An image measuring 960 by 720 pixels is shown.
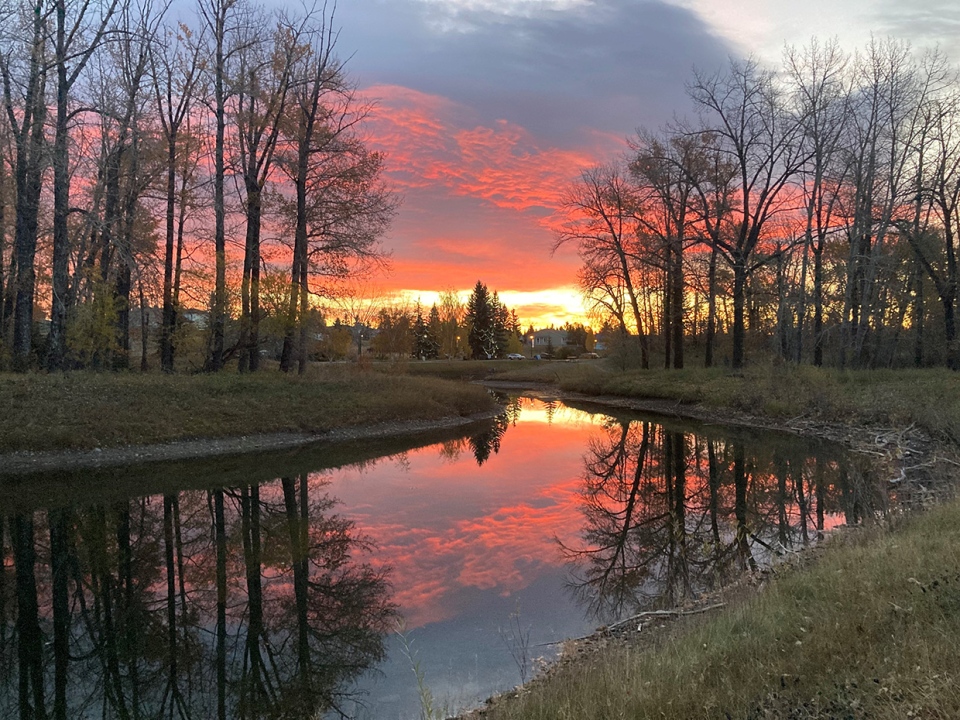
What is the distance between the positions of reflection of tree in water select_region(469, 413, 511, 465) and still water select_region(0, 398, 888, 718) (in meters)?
2.83

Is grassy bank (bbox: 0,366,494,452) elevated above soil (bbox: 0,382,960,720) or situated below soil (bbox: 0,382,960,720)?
above

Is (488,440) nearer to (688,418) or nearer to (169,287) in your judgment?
(688,418)

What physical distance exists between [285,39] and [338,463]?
21.3m

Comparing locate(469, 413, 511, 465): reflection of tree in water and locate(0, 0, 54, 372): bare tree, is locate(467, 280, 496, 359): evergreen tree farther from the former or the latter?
locate(0, 0, 54, 372): bare tree

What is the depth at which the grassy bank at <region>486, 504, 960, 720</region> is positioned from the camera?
3.54 m

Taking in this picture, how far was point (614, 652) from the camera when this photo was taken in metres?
5.84

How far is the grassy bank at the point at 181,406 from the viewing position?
1591cm

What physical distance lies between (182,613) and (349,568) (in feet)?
7.93

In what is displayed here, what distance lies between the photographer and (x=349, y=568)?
9156 millimetres

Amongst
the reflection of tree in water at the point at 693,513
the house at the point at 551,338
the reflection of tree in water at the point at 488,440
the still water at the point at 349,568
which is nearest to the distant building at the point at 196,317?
the still water at the point at 349,568

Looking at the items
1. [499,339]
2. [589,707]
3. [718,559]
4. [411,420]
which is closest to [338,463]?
[411,420]

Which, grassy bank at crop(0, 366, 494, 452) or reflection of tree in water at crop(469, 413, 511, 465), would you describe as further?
reflection of tree in water at crop(469, 413, 511, 465)

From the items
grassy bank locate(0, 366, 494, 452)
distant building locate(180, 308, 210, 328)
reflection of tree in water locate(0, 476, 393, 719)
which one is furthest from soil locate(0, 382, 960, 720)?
distant building locate(180, 308, 210, 328)

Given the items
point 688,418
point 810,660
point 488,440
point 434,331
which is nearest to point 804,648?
point 810,660
